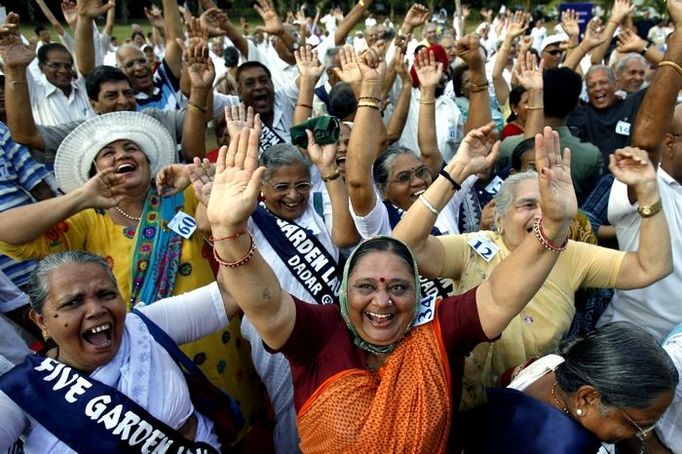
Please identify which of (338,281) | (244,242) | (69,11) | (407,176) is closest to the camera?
(244,242)

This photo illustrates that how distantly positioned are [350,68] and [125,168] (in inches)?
50.8

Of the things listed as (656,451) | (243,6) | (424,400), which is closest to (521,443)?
(424,400)

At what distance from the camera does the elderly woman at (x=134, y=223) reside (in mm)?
2516

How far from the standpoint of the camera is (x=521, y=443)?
180cm

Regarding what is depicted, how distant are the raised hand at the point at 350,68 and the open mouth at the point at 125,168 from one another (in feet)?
3.97

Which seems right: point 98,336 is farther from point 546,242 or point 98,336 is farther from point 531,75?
point 531,75

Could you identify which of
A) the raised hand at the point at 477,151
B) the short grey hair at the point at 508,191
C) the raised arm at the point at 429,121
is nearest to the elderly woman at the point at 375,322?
the raised hand at the point at 477,151

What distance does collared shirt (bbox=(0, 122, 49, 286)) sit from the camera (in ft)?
9.22

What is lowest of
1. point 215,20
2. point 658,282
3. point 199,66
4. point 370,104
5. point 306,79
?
point 658,282

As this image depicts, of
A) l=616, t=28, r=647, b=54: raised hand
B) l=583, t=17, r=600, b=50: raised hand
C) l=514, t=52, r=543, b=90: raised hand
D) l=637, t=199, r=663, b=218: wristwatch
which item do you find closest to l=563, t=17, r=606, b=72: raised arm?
l=583, t=17, r=600, b=50: raised hand

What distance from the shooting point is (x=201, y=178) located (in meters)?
2.32

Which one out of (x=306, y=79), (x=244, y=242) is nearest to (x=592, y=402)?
(x=244, y=242)

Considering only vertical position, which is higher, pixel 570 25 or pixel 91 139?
pixel 91 139

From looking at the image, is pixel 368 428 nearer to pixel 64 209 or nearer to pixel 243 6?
pixel 64 209
